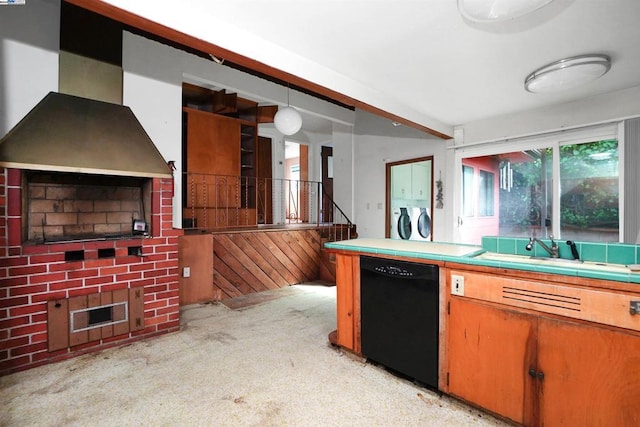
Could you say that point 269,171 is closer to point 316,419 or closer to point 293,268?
point 293,268

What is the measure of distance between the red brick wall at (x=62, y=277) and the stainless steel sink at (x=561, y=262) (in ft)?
8.88

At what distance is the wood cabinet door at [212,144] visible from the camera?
4.57m

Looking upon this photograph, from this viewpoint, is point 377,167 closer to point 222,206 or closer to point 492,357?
point 222,206

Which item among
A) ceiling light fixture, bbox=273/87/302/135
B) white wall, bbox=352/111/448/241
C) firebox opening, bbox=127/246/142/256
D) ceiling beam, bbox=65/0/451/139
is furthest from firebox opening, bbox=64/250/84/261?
white wall, bbox=352/111/448/241

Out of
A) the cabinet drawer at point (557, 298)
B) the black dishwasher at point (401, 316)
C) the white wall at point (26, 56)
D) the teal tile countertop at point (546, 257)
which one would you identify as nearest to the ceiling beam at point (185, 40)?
the white wall at point (26, 56)

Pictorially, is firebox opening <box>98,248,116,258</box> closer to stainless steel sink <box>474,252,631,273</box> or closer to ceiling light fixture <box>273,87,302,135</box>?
ceiling light fixture <box>273,87,302,135</box>

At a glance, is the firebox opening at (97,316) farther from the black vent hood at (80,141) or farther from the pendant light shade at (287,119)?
the pendant light shade at (287,119)

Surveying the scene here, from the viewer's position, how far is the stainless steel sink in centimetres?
138

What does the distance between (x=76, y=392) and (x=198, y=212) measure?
124 inches

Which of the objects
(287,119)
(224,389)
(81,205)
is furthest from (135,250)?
(287,119)

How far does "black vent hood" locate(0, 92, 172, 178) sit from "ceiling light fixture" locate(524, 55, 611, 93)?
3278 mm

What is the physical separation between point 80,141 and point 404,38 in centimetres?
258

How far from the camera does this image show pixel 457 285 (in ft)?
5.73

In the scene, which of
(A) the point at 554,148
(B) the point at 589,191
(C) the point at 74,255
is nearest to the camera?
(C) the point at 74,255
